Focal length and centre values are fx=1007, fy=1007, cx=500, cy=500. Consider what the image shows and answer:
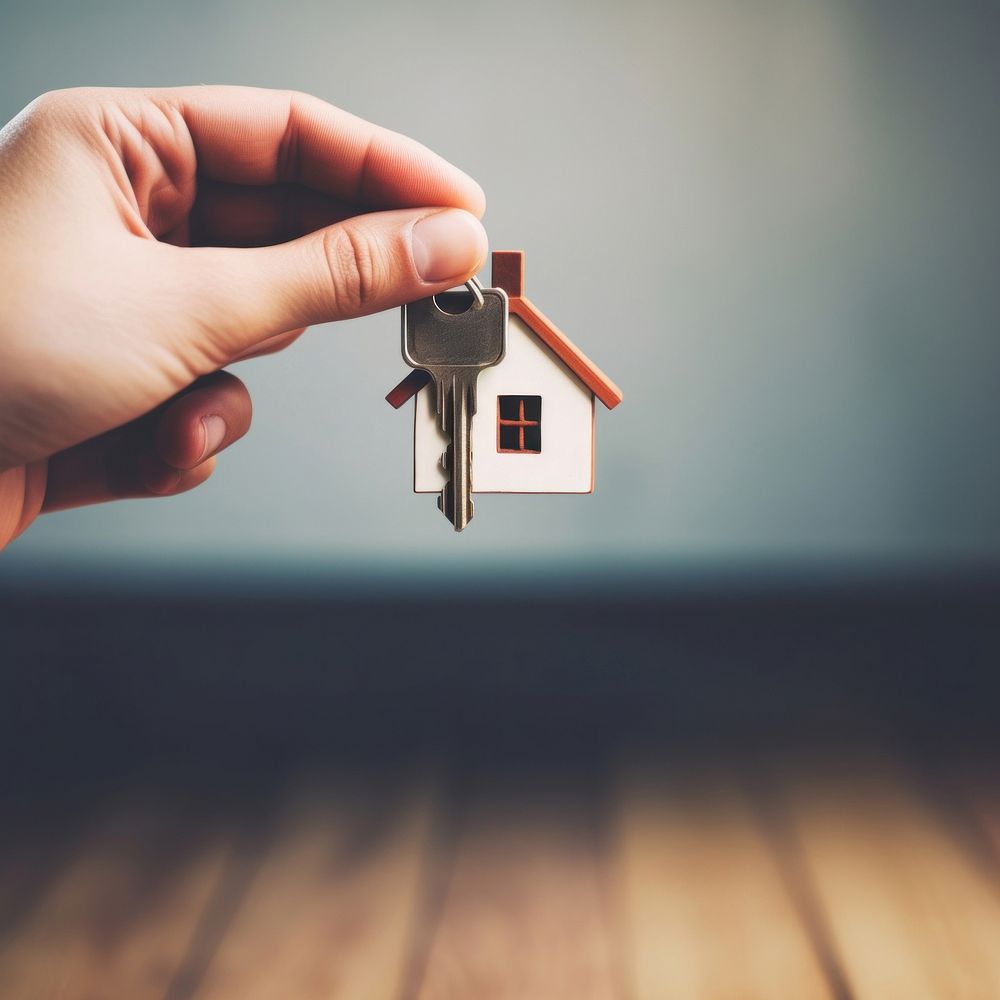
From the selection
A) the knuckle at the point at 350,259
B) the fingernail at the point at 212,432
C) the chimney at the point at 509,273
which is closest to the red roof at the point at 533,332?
the chimney at the point at 509,273

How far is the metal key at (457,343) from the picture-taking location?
946 mm

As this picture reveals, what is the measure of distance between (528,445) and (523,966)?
1.81ft

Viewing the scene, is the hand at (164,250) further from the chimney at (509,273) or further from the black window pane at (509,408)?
the black window pane at (509,408)

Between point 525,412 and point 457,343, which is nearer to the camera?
point 457,343

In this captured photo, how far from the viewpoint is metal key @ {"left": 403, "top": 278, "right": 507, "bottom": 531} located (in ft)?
3.10

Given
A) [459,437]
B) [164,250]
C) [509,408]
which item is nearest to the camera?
[164,250]

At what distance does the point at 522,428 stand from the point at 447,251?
0.71 feet

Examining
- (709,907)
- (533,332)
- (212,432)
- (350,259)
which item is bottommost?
(709,907)

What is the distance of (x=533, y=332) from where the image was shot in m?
1.02

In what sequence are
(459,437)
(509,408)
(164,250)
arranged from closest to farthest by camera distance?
(164,250)
(459,437)
(509,408)

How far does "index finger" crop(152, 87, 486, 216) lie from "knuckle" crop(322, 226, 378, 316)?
0.14 metres

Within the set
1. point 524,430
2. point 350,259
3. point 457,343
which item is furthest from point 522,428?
point 350,259

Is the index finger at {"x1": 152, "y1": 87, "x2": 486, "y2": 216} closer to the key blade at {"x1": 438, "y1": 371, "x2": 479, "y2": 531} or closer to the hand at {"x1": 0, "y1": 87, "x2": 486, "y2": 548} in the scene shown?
the hand at {"x1": 0, "y1": 87, "x2": 486, "y2": 548}

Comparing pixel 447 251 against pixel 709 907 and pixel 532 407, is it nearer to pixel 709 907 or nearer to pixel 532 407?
pixel 532 407
